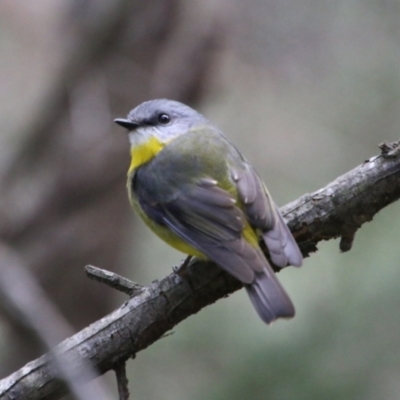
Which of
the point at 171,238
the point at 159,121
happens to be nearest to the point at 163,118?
the point at 159,121

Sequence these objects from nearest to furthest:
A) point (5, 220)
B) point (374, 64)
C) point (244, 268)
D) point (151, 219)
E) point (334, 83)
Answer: point (244, 268) < point (151, 219) < point (5, 220) < point (374, 64) < point (334, 83)

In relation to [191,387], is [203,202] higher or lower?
higher

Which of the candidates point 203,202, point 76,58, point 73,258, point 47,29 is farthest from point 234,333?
point 47,29

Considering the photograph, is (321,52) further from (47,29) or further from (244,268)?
(244,268)

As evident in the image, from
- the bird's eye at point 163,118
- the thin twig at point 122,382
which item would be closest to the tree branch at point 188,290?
the thin twig at point 122,382

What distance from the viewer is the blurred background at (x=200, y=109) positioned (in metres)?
6.26

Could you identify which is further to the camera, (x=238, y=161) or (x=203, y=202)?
(x=238, y=161)

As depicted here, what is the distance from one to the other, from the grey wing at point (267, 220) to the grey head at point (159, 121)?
66 centimetres

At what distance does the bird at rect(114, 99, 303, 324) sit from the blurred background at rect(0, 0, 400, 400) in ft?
5.83

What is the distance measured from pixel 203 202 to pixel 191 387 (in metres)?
3.27

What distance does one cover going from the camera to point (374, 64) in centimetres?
701

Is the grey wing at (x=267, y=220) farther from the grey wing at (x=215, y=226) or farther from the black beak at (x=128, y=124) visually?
the black beak at (x=128, y=124)

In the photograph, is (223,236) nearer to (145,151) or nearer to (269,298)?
(269,298)

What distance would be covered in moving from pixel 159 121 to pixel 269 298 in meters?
1.67
